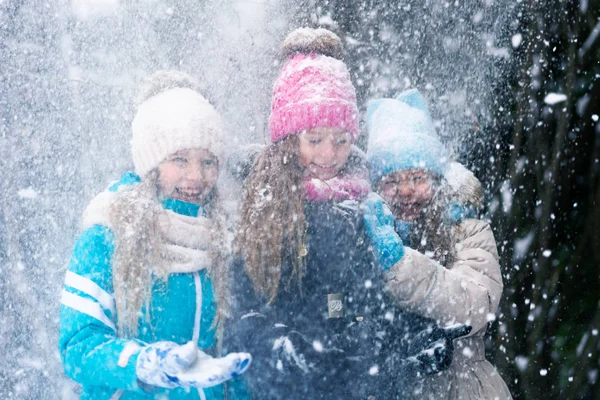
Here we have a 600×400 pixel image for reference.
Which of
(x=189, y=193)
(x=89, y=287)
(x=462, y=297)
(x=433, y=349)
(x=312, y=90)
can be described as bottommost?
(x=433, y=349)

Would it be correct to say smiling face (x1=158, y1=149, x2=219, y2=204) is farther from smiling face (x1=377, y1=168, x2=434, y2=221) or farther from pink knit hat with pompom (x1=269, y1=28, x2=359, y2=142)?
smiling face (x1=377, y1=168, x2=434, y2=221)

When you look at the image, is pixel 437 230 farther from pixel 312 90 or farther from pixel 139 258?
pixel 139 258

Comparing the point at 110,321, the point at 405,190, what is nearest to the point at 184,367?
the point at 110,321

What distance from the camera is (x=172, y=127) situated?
6.41 ft

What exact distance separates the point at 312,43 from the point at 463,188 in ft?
2.50

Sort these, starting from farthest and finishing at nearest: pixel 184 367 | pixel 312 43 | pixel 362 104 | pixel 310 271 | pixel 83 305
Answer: pixel 362 104, pixel 312 43, pixel 310 271, pixel 83 305, pixel 184 367

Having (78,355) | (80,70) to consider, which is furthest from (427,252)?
(80,70)

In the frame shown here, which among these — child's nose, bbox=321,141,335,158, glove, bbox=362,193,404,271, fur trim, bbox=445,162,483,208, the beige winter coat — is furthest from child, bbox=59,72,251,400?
fur trim, bbox=445,162,483,208

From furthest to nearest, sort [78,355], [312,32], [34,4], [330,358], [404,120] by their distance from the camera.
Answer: [34,4] < [404,120] < [312,32] < [330,358] < [78,355]

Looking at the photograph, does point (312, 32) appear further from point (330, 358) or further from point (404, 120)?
point (330, 358)

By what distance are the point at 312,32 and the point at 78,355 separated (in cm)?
128

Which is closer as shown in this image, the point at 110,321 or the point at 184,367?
the point at 184,367

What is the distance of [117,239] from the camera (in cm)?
187

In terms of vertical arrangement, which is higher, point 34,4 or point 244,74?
point 34,4
